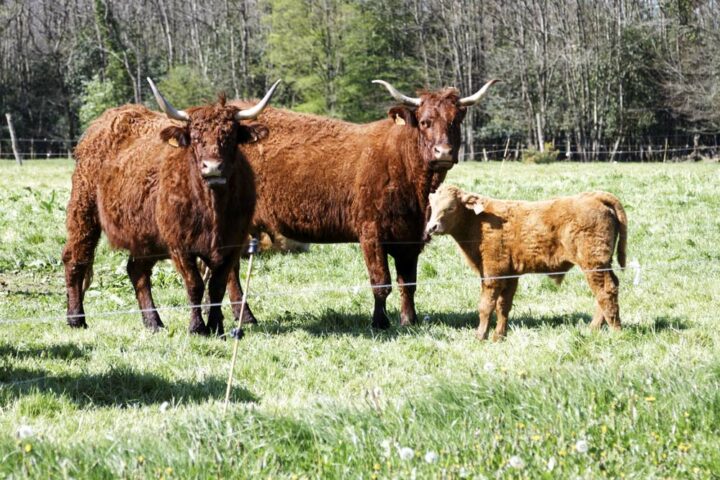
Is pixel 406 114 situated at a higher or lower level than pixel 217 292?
higher

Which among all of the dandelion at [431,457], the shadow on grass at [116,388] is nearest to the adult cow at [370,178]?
the shadow on grass at [116,388]

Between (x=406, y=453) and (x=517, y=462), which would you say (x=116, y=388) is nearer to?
(x=406, y=453)

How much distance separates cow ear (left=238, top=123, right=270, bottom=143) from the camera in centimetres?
851

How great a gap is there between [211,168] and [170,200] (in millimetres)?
840

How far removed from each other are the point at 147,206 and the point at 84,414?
374cm

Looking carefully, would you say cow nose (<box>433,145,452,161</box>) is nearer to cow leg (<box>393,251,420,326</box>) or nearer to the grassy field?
cow leg (<box>393,251,420,326</box>)

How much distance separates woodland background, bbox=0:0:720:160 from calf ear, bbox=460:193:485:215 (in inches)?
1718

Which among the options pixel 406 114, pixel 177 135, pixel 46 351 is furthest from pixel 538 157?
pixel 46 351

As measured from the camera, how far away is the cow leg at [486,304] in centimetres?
758

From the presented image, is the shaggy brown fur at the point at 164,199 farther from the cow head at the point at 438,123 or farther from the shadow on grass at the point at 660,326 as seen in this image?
the shadow on grass at the point at 660,326

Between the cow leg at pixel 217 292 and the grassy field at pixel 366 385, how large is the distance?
1.03ft

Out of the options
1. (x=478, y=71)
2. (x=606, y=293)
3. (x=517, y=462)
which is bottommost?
(x=606, y=293)

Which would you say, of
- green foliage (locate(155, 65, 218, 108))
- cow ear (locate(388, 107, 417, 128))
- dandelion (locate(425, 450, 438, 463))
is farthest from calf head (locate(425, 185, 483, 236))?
green foliage (locate(155, 65, 218, 108))

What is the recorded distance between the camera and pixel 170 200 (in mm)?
8469
